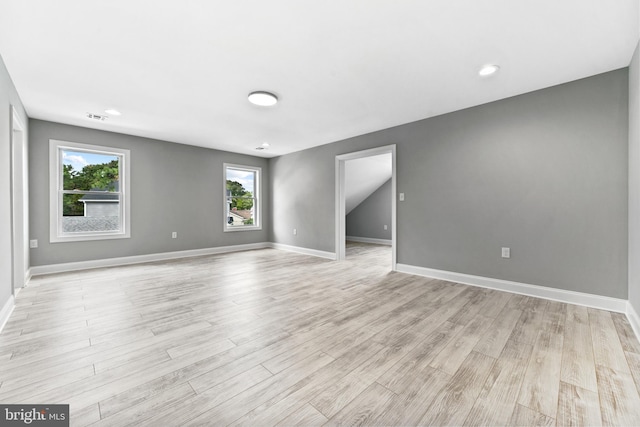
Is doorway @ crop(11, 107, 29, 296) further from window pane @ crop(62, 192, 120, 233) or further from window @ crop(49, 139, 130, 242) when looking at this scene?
window pane @ crop(62, 192, 120, 233)

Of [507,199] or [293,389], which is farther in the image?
[507,199]

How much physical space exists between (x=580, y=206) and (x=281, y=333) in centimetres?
329

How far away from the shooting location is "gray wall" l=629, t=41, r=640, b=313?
2.18m

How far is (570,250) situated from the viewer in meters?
2.84

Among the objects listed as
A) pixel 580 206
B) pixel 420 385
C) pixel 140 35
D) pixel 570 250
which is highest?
pixel 140 35

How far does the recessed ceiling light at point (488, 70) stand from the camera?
2510 millimetres

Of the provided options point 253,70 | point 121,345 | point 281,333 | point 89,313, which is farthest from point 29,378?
point 253,70

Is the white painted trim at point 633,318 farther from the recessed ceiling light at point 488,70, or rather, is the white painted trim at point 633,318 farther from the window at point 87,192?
the window at point 87,192

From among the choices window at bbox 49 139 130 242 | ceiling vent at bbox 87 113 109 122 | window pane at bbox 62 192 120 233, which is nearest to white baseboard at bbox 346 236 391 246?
window at bbox 49 139 130 242

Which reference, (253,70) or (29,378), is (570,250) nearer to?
(253,70)

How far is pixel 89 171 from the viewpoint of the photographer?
455cm

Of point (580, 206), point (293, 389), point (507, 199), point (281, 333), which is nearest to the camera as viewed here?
point (293, 389)

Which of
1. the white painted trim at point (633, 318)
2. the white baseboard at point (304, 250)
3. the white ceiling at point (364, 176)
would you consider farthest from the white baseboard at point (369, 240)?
the white painted trim at point (633, 318)

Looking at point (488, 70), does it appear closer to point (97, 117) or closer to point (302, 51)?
point (302, 51)
